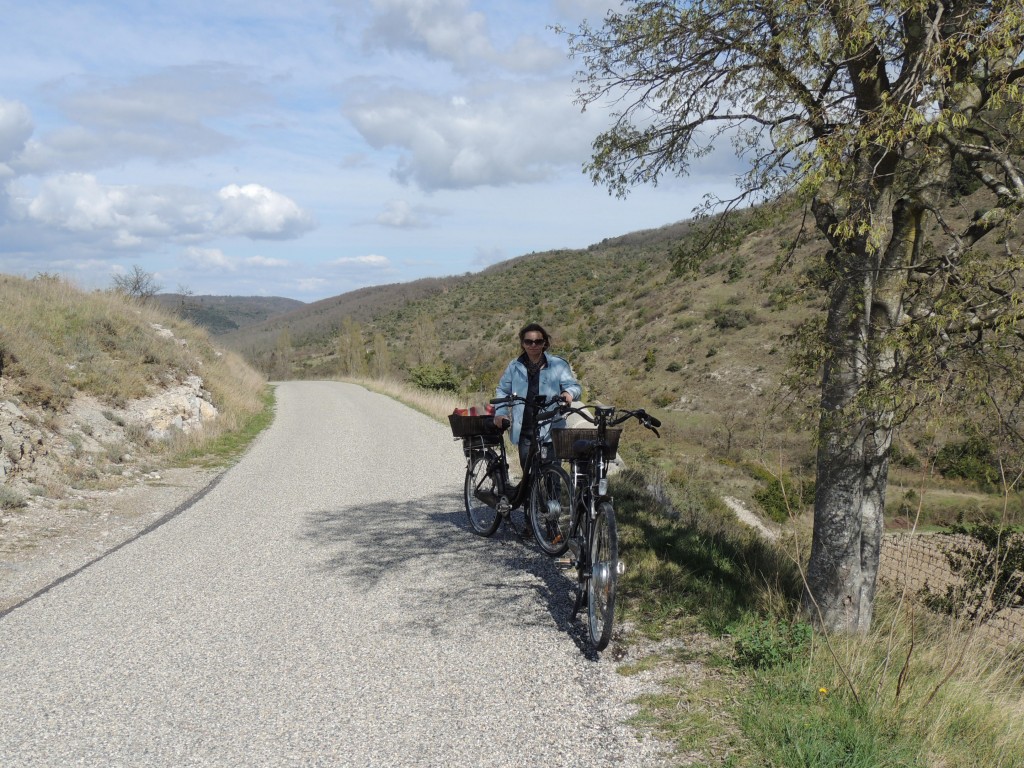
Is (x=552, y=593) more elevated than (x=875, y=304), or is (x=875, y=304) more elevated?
(x=875, y=304)

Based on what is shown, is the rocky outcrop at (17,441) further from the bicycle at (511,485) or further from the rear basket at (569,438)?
the rear basket at (569,438)

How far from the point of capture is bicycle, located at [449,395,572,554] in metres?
5.72

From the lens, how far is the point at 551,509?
5645mm

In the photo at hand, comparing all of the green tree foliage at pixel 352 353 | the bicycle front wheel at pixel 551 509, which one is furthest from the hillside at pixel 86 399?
the green tree foliage at pixel 352 353

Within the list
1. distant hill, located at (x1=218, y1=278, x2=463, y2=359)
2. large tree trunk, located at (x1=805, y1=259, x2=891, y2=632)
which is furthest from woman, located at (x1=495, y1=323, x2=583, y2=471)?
distant hill, located at (x1=218, y1=278, x2=463, y2=359)

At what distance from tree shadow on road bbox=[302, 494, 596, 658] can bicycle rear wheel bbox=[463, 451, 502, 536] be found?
143 mm

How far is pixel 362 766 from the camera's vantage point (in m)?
3.13

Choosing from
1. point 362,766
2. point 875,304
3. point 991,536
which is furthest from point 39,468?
point 991,536

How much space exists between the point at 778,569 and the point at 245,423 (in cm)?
1553

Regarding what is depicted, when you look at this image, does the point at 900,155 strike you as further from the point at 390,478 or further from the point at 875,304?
the point at 390,478

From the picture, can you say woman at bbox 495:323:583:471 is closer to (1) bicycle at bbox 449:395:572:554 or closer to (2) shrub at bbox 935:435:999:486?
(1) bicycle at bbox 449:395:572:554

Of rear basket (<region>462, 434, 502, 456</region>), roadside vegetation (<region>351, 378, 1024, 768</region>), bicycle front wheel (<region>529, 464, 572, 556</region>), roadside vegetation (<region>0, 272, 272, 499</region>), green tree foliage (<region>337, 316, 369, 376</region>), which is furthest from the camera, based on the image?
green tree foliage (<region>337, 316, 369, 376</region>)

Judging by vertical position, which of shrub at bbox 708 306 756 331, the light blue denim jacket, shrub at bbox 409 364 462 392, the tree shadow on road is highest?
shrub at bbox 708 306 756 331

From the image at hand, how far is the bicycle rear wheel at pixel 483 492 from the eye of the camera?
274 inches
